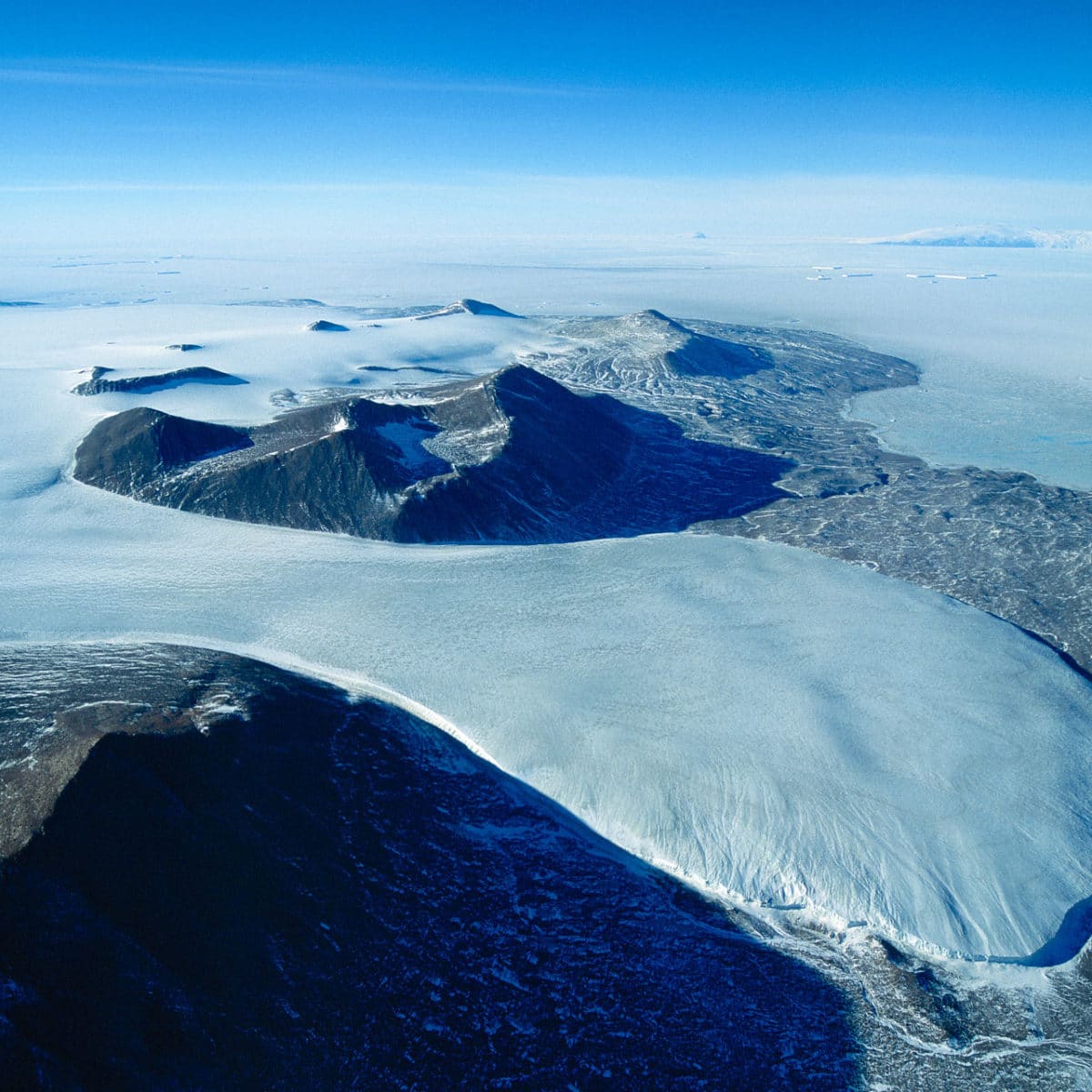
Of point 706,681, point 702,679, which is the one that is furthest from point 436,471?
point 706,681

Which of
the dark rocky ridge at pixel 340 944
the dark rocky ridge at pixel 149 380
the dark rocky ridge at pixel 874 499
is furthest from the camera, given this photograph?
the dark rocky ridge at pixel 149 380

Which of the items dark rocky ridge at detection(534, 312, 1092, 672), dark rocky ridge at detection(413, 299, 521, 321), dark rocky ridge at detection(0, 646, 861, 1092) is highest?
dark rocky ridge at detection(413, 299, 521, 321)

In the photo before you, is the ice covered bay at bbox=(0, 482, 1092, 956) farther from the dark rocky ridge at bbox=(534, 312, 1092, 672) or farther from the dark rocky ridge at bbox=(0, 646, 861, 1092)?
the dark rocky ridge at bbox=(534, 312, 1092, 672)

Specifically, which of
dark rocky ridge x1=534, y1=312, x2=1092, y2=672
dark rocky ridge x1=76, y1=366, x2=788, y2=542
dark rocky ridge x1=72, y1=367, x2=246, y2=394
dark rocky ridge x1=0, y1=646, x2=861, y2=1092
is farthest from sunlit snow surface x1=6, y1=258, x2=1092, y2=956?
dark rocky ridge x1=72, y1=367, x2=246, y2=394

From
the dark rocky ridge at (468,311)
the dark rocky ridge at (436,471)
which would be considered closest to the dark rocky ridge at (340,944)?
the dark rocky ridge at (436,471)

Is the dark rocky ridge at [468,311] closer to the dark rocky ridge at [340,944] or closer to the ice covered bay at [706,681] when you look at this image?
the ice covered bay at [706,681]
